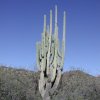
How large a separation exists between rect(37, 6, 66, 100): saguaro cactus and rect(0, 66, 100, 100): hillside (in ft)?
3.00

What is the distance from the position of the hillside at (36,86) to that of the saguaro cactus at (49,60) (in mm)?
916

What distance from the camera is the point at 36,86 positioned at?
20.4 m

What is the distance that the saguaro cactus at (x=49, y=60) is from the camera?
17.0 m

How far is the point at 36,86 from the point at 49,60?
3701 millimetres

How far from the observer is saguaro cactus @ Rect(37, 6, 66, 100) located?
17.0m

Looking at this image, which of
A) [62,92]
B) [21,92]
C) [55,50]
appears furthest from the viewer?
[62,92]

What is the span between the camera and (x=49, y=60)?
17.1m

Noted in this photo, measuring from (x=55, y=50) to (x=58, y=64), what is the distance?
743mm

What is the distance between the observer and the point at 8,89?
17.3 metres

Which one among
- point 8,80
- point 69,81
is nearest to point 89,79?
point 69,81

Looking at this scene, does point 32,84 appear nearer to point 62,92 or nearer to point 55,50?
point 62,92

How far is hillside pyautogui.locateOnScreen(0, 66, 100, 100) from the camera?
1754 centimetres

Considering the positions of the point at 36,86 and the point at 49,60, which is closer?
the point at 49,60

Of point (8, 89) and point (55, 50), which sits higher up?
point (55, 50)
